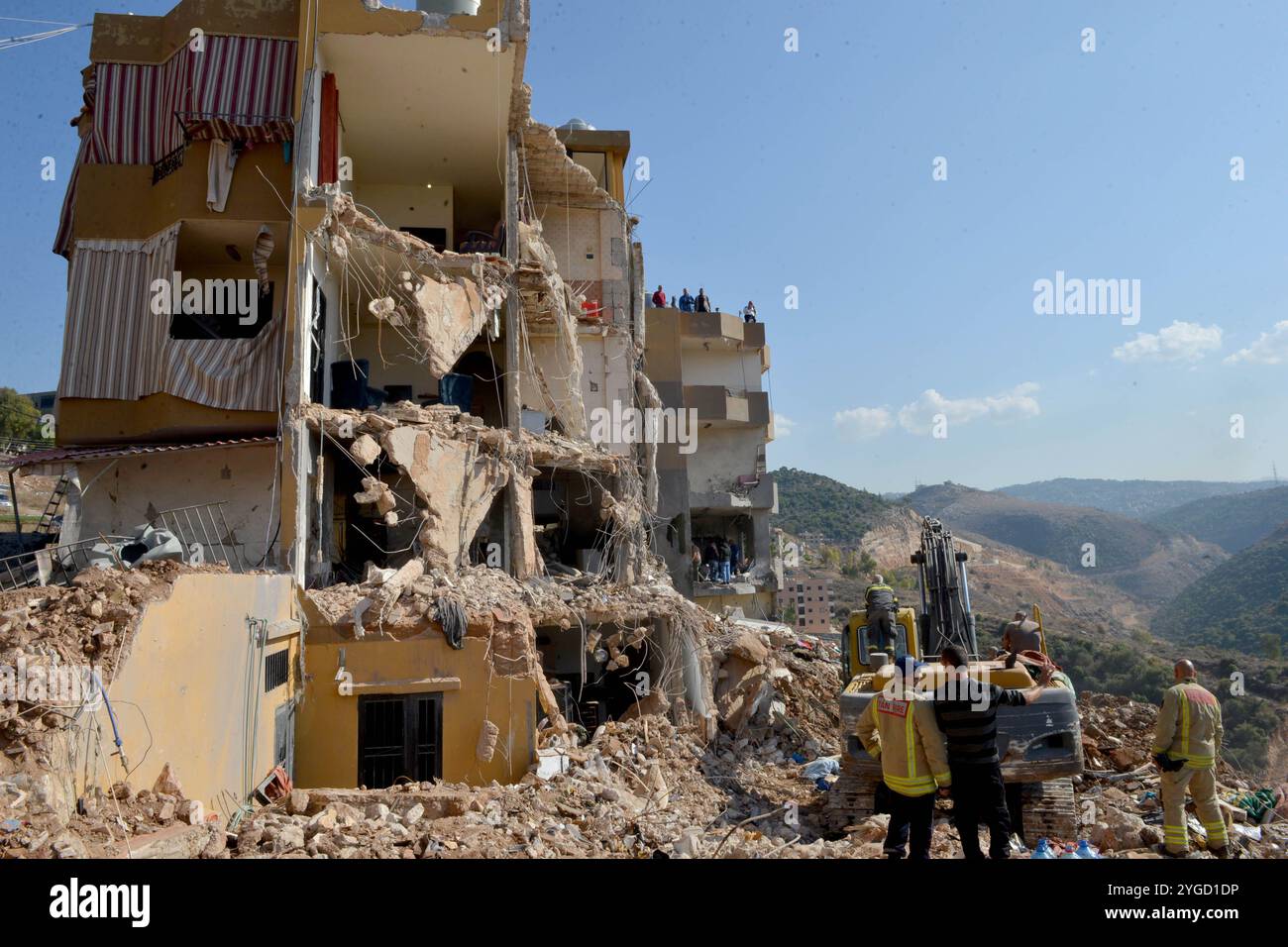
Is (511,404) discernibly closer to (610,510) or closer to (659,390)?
(610,510)

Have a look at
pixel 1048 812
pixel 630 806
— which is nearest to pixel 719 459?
pixel 630 806

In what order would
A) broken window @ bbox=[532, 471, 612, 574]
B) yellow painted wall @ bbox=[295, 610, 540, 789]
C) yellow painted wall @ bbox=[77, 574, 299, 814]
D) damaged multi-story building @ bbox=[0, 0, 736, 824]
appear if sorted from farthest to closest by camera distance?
broken window @ bbox=[532, 471, 612, 574] < damaged multi-story building @ bbox=[0, 0, 736, 824] < yellow painted wall @ bbox=[295, 610, 540, 789] < yellow painted wall @ bbox=[77, 574, 299, 814]

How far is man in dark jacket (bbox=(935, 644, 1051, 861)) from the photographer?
19.3ft

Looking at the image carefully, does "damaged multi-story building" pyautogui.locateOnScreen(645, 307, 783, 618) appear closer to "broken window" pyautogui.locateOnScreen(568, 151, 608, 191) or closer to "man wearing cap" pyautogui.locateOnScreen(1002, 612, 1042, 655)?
"broken window" pyautogui.locateOnScreen(568, 151, 608, 191)

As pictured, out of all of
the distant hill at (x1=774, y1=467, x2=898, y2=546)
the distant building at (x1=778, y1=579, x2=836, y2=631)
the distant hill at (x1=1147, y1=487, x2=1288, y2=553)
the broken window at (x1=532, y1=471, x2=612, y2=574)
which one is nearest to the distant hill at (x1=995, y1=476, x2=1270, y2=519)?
the distant hill at (x1=1147, y1=487, x2=1288, y2=553)

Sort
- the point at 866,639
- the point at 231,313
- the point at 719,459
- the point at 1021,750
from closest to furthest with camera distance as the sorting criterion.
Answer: the point at 1021,750 → the point at 866,639 → the point at 231,313 → the point at 719,459

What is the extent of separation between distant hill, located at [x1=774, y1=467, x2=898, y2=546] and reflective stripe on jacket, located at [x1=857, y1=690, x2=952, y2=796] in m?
66.2

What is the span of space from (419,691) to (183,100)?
461 inches

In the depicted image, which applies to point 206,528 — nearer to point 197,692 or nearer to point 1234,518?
point 197,692

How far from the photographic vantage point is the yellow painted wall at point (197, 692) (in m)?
6.72

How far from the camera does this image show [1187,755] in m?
7.25

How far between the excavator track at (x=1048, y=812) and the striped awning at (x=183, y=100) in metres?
15.3

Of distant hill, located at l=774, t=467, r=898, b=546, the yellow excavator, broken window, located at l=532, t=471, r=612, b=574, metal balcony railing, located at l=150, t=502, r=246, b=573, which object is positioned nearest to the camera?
the yellow excavator

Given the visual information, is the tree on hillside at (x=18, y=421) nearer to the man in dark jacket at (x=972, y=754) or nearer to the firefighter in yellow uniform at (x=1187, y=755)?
the man in dark jacket at (x=972, y=754)
